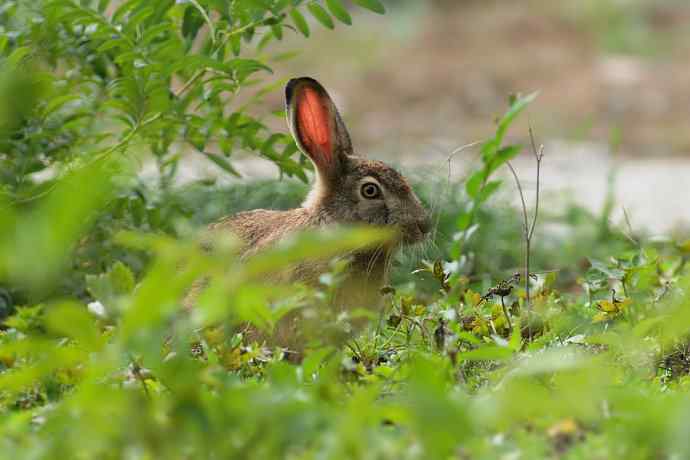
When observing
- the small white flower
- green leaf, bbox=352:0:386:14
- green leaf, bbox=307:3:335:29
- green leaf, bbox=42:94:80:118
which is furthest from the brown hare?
the small white flower

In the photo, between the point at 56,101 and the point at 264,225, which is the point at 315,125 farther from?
the point at 56,101

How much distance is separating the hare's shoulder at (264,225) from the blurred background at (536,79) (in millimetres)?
4535

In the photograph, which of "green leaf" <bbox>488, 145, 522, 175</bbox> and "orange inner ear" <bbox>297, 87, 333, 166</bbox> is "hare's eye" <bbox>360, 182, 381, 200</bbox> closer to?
"orange inner ear" <bbox>297, 87, 333, 166</bbox>

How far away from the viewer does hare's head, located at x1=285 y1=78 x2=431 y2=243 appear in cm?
444

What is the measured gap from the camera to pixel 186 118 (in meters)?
4.27

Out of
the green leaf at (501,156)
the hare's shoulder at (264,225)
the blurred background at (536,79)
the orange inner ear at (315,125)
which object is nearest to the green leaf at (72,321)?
the green leaf at (501,156)

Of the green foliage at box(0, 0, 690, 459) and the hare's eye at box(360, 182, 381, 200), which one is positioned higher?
the green foliage at box(0, 0, 690, 459)

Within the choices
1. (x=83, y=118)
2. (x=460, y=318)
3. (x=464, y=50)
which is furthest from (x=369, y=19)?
(x=460, y=318)

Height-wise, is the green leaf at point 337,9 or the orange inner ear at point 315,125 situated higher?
the green leaf at point 337,9

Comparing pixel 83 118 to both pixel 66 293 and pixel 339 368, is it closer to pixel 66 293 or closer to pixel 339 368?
pixel 66 293

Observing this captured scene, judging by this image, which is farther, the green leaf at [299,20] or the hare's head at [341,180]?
the hare's head at [341,180]

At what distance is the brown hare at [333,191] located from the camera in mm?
4402

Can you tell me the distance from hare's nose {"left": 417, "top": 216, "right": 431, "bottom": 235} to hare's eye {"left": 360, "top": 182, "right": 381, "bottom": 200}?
0.65ft

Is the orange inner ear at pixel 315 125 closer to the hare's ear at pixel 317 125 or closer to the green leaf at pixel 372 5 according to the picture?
the hare's ear at pixel 317 125
